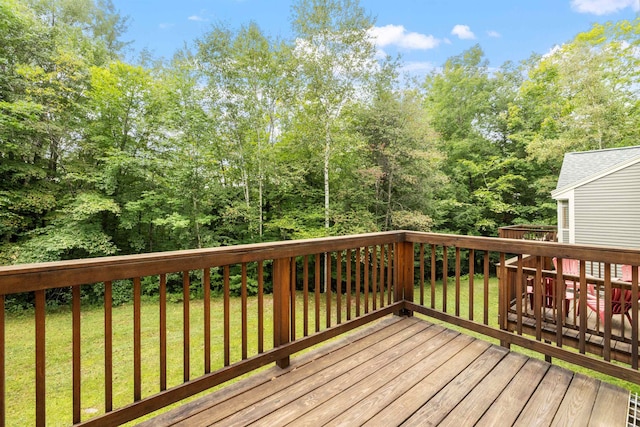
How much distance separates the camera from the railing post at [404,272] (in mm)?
3088

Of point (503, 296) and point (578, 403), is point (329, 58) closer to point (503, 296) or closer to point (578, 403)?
point (503, 296)

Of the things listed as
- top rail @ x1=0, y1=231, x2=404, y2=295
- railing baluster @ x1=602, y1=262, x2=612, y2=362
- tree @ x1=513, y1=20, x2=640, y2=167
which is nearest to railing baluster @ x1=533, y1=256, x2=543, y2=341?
railing baluster @ x1=602, y1=262, x2=612, y2=362

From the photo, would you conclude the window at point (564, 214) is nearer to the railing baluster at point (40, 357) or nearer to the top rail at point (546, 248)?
the top rail at point (546, 248)

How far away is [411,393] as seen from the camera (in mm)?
1834

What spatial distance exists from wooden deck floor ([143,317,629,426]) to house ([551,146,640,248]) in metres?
7.62

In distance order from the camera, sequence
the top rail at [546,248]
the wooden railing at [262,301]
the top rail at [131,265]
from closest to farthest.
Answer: the top rail at [131,265], the wooden railing at [262,301], the top rail at [546,248]

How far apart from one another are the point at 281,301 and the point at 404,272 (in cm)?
153

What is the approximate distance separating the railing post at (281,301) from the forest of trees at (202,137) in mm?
6980

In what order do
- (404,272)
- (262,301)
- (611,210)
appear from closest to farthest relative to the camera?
(262,301)
(404,272)
(611,210)

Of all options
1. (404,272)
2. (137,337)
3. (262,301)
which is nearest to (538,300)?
(404,272)

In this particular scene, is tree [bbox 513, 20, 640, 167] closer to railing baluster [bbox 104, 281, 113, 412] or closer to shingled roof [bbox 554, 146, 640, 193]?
shingled roof [bbox 554, 146, 640, 193]

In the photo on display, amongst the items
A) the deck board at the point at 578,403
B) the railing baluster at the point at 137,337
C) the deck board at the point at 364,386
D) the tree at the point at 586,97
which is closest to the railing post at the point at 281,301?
the deck board at the point at 364,386

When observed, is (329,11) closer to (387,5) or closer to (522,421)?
(387,5)

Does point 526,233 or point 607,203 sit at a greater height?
point 607,203
